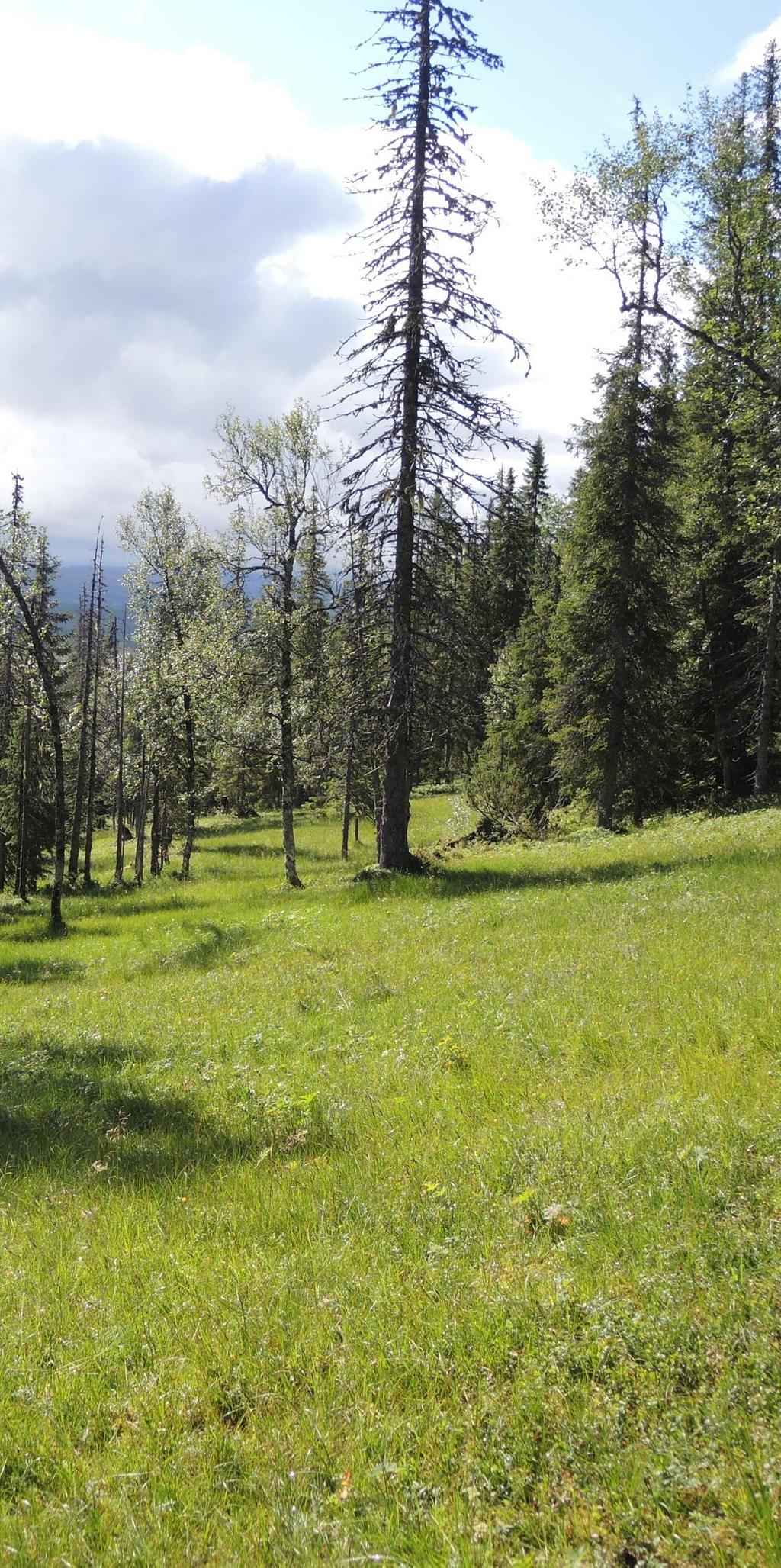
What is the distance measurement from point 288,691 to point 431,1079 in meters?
17.6

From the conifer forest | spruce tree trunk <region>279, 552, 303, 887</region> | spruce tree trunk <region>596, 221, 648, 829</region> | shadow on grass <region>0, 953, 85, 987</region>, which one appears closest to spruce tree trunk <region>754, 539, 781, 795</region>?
the conifer forest

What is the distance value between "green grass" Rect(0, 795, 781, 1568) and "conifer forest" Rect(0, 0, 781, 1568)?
2 cm

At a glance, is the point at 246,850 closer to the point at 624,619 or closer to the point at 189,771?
the point at 189,771

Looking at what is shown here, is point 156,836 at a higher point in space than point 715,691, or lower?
lower

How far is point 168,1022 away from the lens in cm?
1034

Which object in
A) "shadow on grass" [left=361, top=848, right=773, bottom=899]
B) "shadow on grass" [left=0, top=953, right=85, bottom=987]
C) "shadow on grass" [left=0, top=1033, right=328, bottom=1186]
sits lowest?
"shadow on grass" [left=0, top=953, right=85, bottom=987]

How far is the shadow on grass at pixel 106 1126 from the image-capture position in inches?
244

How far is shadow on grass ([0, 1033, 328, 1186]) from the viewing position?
20.3 ft

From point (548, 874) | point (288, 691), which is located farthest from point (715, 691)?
point (288, 691)

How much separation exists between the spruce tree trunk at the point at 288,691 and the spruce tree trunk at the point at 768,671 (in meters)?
14.3

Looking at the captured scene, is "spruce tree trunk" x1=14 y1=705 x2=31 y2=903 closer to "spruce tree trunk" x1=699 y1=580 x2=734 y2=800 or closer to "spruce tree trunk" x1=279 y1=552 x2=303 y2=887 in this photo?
"spruce tree trunk" x1=279 y1=552 x2=303 y2=887

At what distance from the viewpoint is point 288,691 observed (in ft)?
76.2

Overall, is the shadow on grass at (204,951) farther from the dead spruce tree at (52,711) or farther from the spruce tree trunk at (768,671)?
the spruce tree trunk at (768,671)

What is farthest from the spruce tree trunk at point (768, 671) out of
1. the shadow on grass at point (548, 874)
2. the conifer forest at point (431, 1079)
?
the shadow on grass at point (548, 874)
